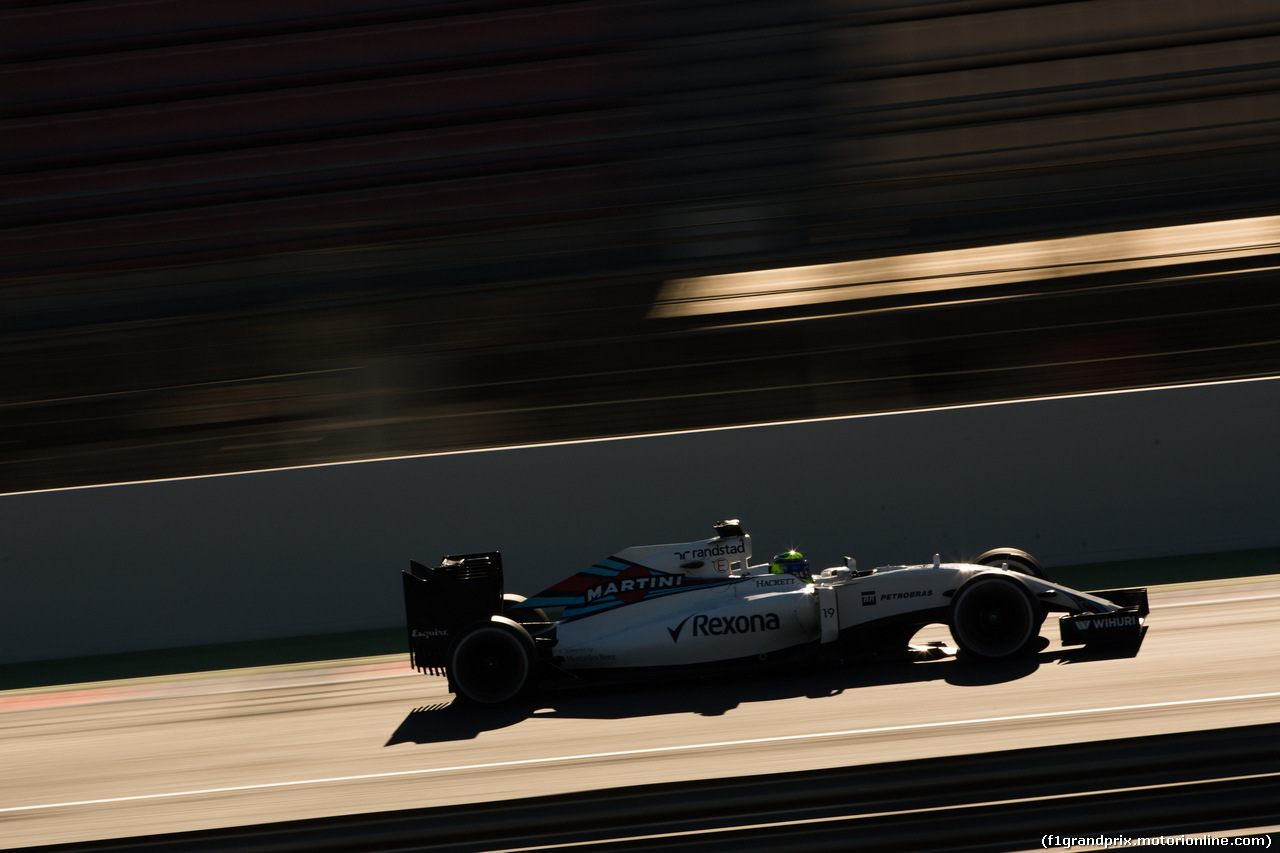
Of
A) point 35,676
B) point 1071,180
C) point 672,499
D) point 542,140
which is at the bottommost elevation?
point 35,676

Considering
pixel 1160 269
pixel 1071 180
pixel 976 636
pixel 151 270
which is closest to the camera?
pixel 976 636

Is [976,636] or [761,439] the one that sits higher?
[761,439]

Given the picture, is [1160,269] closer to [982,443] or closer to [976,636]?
[982,443]

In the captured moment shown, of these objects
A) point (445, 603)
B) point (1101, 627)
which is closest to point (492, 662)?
point (445, 603)

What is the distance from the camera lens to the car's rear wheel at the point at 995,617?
5227 mm

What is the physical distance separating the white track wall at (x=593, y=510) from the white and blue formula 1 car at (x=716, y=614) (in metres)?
2.20

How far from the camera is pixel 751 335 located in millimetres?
12641

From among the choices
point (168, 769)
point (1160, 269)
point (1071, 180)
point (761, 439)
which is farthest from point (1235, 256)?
point (168, 769)

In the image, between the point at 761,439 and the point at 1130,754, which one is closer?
the point at 1130,754

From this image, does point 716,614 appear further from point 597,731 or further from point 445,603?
point 445,603

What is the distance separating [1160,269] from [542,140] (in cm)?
1086

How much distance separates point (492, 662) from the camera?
5.59 meters

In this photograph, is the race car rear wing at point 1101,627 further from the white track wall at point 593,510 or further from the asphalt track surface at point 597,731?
the white track wall at point 593,510

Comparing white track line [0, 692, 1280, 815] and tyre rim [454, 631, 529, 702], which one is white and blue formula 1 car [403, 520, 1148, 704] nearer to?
tyre rim [454, 631, 529, 702]
